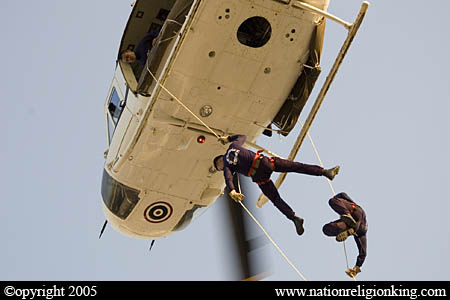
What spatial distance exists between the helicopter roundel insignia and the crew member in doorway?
312 centimetres

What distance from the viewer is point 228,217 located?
1661 cm

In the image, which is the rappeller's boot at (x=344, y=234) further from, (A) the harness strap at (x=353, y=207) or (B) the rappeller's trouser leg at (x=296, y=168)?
(B) the rappeller's trouser leg at (x=296, y=168)

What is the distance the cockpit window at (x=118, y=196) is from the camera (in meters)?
16.2

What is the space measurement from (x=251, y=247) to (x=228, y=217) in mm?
1441

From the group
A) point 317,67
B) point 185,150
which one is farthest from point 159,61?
point 317,67

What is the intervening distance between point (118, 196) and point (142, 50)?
3416mm

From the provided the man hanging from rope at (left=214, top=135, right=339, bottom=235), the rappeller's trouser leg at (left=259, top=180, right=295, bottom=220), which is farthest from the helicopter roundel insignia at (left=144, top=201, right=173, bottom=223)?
the rappeller's trouser leg at (left=259, top=180, right=295, bottom=220)

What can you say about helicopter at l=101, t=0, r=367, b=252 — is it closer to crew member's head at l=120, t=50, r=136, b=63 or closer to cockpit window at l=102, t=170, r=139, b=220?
cockpit window at l=102, t=170, r=139, b=220

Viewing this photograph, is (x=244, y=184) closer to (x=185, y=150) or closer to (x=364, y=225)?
(x=185, y=150)

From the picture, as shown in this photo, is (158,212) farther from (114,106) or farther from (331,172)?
(331,172)

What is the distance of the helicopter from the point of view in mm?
13156

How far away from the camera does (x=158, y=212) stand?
16828 millimetres

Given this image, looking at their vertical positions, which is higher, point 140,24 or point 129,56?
point 140,24

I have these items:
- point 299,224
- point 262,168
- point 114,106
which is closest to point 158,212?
point 114,106
